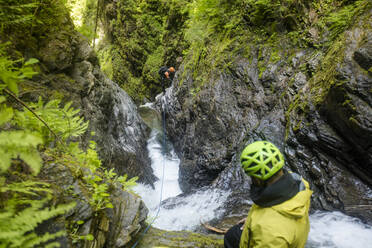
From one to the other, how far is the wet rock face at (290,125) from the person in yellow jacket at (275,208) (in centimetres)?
295

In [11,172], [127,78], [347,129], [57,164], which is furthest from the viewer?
[127,78]

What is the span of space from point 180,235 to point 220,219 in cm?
192

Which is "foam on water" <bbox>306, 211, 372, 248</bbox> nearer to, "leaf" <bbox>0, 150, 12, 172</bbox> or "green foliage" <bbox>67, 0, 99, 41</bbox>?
"leaf" <bbox>0, 150, 12, 172</bbox>

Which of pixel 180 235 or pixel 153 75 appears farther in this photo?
pixel 153 75

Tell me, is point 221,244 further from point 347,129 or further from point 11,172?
point 347,129

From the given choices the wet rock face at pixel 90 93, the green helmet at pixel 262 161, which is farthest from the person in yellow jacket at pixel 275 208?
the wet rock face at pixel 90 93

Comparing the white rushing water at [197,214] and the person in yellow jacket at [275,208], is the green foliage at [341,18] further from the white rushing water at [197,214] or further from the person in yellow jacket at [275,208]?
the person in yellow jacket at [275,208]

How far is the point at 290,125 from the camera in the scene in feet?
17.3

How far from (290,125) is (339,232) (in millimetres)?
2549

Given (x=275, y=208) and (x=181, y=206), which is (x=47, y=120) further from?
(x=181, y=206)

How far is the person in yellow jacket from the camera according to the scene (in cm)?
175

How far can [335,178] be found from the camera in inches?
171

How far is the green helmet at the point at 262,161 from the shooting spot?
6.86 ft

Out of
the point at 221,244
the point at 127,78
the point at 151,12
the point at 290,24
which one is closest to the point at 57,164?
the point at 221,244
